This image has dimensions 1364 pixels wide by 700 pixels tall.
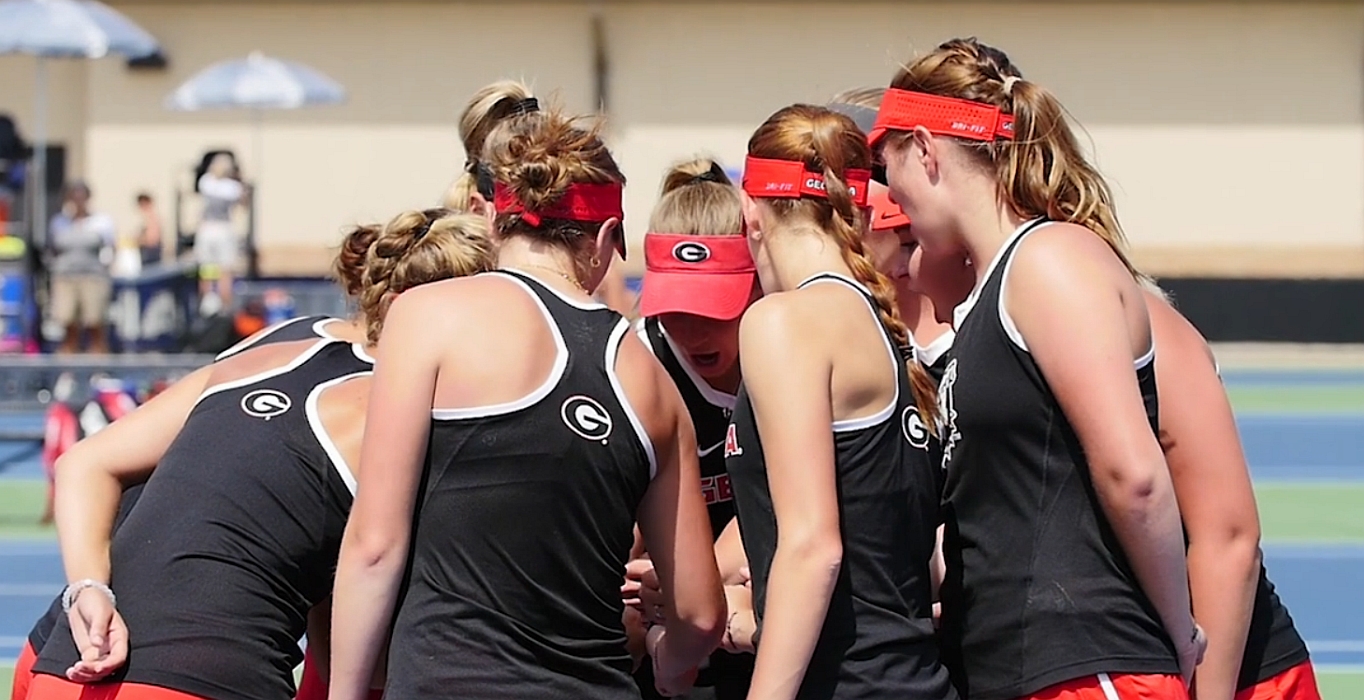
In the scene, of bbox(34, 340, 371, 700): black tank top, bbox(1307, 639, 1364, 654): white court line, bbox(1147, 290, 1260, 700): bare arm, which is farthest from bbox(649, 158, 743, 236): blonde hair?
bbox(1307, 639, 1364, 654): white court line

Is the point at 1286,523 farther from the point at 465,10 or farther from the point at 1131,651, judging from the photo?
the point at 465,10

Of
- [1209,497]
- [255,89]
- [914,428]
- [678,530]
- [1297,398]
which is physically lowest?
[1297,398]

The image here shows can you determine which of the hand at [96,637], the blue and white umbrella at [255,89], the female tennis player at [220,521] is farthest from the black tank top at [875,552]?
the blue and white umbrella at [255,89]

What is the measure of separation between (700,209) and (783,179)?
84 cm

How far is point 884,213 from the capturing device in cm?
394

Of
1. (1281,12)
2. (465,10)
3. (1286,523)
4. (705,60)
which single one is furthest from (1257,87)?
(1286,523)

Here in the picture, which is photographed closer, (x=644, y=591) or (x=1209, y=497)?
(x=1209, y=497)

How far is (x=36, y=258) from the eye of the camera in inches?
723

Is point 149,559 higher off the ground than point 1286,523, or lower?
higher

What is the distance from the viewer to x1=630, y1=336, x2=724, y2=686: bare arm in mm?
3113

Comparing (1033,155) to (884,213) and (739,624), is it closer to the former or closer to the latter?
(884,213)

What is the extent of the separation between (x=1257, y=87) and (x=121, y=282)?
17.1 metres

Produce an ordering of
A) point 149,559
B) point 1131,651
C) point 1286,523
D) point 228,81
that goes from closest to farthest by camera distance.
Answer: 1. point 1131,651
2. point 149,559
3. point 1286,523
4. point 228,81

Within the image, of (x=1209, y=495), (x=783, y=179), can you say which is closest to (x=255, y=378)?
(x=783, y=179)
